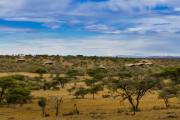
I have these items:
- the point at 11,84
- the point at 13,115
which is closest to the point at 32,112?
the point at 13,115

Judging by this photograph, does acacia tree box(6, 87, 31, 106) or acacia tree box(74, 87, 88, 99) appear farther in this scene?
acacia tree box(74, 87, 88, 99)

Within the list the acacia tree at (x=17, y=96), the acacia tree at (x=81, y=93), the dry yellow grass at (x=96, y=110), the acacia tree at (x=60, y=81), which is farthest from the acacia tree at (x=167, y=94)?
the acacia tree at (x=60, y=81)

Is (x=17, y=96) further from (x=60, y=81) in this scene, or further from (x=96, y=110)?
(x=60, y=81)

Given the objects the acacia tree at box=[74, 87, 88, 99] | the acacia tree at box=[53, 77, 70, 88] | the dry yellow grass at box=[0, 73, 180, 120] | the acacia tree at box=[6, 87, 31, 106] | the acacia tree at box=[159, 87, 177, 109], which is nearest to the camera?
the dry yellow grass at box=[0, 73, 180, 120]

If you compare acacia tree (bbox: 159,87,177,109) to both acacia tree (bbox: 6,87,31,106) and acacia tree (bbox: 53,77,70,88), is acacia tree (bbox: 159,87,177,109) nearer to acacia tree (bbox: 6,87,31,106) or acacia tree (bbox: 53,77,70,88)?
acacia tree (bbox: 6,87,31,106)

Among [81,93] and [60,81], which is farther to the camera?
[60,81]

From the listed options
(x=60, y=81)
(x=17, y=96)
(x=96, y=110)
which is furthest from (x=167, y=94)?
(x=60, y=81)

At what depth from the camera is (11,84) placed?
5134 centimetres

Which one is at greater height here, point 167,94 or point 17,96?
point 167,94

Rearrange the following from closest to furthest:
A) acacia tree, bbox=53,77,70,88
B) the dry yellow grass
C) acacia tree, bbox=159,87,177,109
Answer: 1. the dry yellow grass
2. acacia tree, bbox=159,87,177,109
3. acacia tree, bbox=53,77,70,88

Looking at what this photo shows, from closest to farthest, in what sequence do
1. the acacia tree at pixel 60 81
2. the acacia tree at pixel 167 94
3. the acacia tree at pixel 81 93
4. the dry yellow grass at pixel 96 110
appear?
1. the dry yellow grass at pixel 96 110
2. the acacia tree at pixel 167 94
3. the acacia tree at pixel 81 93
4. the acacia tree at pixel 60 81

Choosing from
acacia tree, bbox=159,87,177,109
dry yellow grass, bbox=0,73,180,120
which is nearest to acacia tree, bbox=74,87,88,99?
dry yellow grass, bbox=0,73,180,120

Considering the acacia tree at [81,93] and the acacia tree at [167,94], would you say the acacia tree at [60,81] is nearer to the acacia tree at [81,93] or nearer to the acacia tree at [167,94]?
the acacia tree at [81,93]

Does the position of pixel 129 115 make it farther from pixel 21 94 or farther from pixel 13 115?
pixel 21 94
